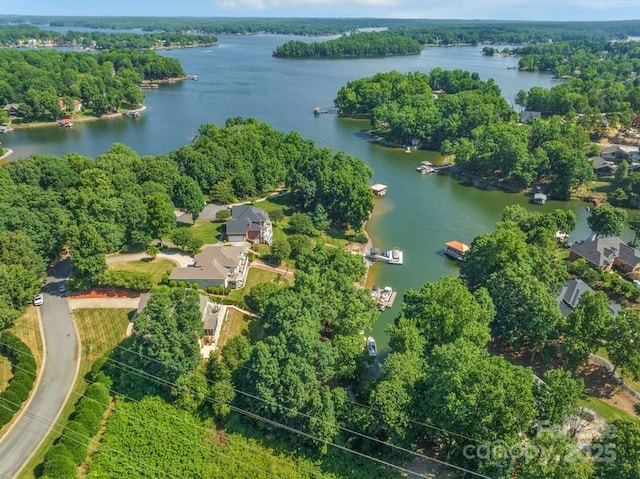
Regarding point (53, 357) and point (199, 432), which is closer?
point (199, 432)

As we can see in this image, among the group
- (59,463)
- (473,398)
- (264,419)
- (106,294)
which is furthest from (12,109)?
(473,398)

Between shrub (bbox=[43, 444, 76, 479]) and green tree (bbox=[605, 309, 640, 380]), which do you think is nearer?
shrub (bbox=[43, 444, 76, 479])

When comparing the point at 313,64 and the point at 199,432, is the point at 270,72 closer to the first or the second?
the point at 313,64

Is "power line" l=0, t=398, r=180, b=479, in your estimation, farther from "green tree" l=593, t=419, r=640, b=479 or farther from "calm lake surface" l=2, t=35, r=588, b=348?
"green tree" l=593, t=419, r=640, b=479


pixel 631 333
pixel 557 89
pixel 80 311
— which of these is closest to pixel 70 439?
pixel 80 311

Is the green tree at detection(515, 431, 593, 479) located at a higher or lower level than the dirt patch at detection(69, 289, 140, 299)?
higher

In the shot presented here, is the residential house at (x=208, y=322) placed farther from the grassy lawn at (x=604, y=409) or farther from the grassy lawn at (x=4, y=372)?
the grassy lawn at (x=604, y=409)

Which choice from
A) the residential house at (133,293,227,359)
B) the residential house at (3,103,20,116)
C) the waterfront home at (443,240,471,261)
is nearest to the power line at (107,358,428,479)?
the residential house at (133,293,227,359)
